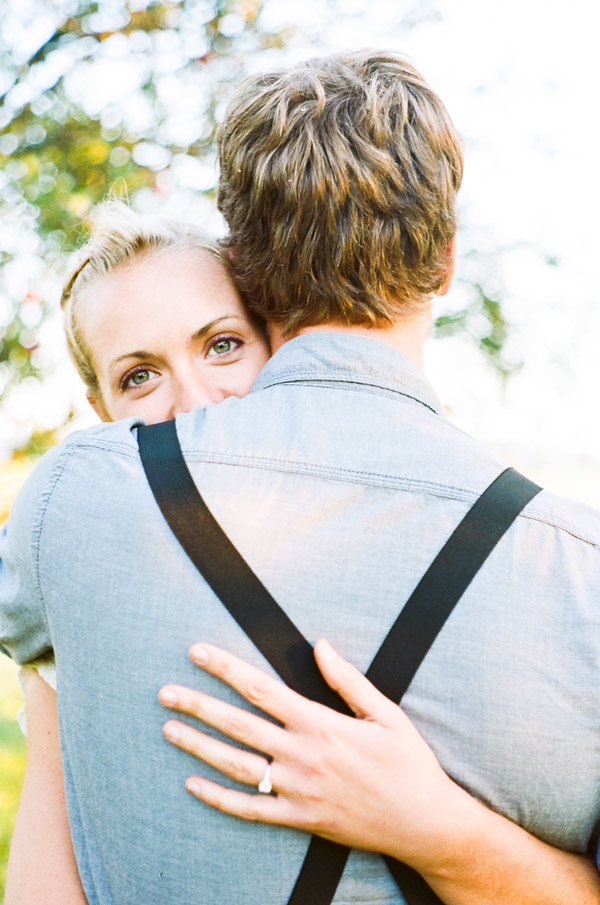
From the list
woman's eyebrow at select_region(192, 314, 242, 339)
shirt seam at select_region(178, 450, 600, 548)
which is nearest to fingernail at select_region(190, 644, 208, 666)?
shirt seam at select_region(178, 450, 600, 548)

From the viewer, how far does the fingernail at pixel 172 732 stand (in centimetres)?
131

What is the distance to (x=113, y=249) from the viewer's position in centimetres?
232

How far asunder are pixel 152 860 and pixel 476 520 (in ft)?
2.43

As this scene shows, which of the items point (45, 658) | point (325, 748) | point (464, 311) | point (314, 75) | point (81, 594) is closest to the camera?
point (325, 748)

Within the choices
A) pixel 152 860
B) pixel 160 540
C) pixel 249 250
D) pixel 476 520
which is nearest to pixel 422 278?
pixel 249 250

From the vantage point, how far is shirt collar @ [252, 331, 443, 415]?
1523mm

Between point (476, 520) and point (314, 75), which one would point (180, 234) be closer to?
point (314, 75)

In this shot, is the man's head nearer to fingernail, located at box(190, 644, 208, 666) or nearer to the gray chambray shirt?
the gray chambray shirt

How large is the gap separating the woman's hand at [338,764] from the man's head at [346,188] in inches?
28.0

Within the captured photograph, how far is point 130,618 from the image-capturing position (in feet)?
4.38

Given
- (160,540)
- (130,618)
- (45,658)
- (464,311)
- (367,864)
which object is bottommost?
(464,311)

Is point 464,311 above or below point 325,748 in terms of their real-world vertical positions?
below

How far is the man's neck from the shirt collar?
1.6 inches

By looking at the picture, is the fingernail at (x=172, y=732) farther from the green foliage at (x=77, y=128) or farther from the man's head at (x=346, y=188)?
the green foliage at (x=77, y=128)
